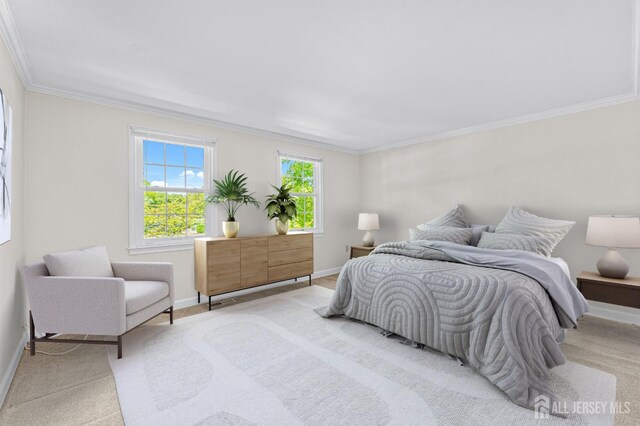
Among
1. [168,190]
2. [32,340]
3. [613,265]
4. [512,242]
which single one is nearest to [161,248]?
[168,190]

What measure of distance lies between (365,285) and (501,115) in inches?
110

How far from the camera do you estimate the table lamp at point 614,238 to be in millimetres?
2822

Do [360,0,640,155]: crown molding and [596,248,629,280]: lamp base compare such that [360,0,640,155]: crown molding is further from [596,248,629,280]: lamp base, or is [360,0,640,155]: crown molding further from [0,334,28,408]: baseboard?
[0,334,28,408]: baseboard

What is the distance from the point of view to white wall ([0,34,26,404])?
2.02 meters

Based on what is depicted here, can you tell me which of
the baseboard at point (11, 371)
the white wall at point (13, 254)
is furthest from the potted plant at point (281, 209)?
the baseboard at point (11, 371)

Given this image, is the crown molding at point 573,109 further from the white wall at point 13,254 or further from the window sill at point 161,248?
the white wall at point 13,254

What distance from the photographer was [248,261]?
3.89 m

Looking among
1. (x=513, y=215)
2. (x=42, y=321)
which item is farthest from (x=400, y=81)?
(x=42, y=321)

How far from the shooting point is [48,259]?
2430 mm

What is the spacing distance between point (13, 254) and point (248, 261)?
2.16 meters

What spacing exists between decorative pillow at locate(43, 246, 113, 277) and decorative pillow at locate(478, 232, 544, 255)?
4.03 m

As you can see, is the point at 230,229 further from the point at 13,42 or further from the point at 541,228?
the point at 541,228

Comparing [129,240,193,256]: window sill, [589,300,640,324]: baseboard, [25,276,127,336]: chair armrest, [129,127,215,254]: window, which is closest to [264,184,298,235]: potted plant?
[129,127,215,254]: window

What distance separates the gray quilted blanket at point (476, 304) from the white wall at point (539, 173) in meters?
1.29
